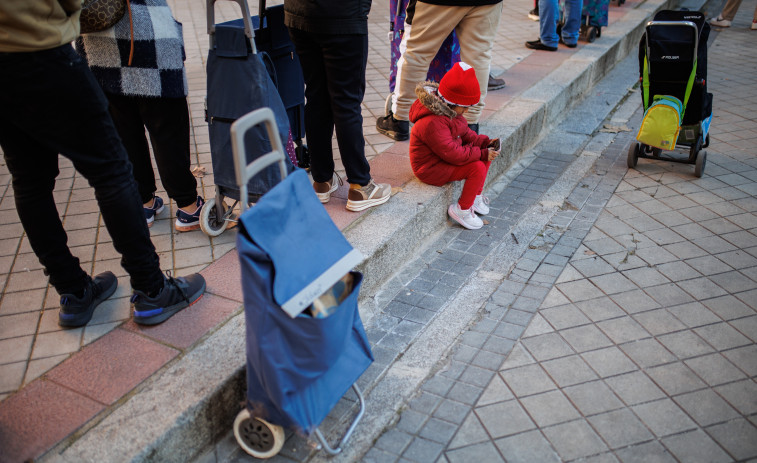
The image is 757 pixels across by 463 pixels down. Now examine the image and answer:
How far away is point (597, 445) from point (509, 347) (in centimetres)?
69

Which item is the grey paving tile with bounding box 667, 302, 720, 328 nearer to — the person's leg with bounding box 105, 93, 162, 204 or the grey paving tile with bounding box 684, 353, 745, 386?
the grey paving tile with bounding box 684, 353, 745, 386

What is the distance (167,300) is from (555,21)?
19.8ft

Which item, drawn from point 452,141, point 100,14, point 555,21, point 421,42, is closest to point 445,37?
point 421,42

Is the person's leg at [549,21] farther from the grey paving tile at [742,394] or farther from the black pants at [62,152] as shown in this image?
the black pants at [62,152]

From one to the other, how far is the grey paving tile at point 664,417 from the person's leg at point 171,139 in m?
2.62

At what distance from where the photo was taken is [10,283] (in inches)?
121

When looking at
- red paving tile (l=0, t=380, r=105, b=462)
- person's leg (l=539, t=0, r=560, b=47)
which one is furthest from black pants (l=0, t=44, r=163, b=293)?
person's leg (l=539, t=0, r=560, b=47)

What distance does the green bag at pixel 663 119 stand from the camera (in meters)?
4.60

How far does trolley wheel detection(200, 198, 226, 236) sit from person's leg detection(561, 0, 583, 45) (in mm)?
5623

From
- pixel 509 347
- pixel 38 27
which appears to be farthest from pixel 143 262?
pixel 509 347

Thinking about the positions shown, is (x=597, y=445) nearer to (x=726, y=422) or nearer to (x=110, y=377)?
(x=726, y=422)

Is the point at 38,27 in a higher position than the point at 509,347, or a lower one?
higher

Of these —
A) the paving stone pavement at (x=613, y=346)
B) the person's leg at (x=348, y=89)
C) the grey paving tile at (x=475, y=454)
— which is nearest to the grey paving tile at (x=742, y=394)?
the paving stone pavement at (x=613, y=346)

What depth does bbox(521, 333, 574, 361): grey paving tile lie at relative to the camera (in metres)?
3.04
